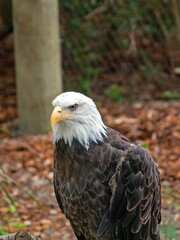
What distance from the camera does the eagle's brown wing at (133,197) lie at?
4.69m

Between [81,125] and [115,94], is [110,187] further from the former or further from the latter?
[115,94]

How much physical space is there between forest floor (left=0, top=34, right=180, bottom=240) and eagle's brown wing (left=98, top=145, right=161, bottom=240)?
1.79 feet

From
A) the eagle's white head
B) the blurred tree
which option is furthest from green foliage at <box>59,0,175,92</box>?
the eagle's white head

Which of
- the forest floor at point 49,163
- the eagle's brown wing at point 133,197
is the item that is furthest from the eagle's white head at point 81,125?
the forest floor at point 49,163

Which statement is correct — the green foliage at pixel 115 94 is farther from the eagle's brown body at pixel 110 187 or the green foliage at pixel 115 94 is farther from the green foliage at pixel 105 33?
the eagle's brown body at pixel 110 187

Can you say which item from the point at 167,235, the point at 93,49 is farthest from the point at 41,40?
the point at 167,235

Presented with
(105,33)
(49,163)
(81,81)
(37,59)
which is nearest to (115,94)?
(81,81)

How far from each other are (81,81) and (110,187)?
15.2ft

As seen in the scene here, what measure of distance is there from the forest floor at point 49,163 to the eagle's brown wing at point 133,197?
55 cm

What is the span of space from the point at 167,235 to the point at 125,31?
15.7ft

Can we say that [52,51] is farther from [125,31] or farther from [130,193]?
[130,193]

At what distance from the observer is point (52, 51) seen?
25.6ft

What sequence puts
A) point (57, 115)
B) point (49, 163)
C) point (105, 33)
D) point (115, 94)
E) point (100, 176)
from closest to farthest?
point (57, 115), point (100, 176), point (49, 163), point (115, 94), point (105, 33)

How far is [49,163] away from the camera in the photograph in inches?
287
